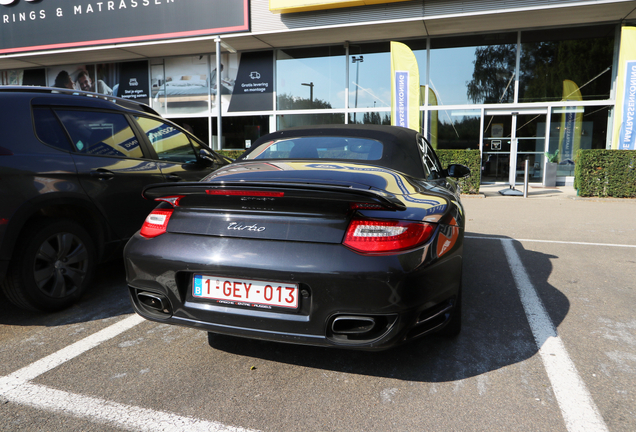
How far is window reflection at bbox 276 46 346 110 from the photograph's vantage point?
50.2 feet

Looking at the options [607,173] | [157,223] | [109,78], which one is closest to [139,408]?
[157,223]

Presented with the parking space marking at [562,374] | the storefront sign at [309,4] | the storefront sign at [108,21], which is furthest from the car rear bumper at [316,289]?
the storefront sign at [108,21]

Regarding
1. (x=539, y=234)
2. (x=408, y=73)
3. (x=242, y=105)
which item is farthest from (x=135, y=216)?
(x=242, y=105)

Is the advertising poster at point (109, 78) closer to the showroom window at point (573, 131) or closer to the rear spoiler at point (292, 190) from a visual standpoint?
the showroom window at point (573, 131)

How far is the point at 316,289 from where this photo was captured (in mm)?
2064

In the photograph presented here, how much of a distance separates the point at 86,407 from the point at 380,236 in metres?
1.57

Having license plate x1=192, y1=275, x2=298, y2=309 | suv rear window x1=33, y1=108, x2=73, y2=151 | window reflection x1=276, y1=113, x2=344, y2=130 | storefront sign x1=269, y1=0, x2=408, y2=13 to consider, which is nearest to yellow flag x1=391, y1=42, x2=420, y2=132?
storefront sign x1=269, y1=0, x2=408, y2=13

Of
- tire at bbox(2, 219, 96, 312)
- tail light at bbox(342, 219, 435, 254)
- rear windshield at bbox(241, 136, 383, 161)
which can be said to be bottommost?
tire at bbox(2, 219, 96, 312)

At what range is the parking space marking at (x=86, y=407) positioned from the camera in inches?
76.3

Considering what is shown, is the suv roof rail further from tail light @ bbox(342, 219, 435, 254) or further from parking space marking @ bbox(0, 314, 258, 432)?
tail light @ bbox(342, 219, 435, 254)

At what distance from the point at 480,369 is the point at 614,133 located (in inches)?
505

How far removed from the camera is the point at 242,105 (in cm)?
1609

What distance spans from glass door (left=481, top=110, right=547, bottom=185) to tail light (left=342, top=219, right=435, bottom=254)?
13.1 meters

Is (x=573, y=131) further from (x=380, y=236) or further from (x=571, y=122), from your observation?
(x=380, y=236)
